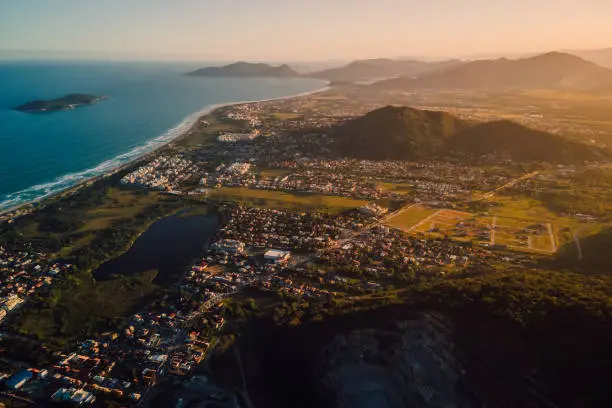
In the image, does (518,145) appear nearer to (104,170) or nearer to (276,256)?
(276,256)

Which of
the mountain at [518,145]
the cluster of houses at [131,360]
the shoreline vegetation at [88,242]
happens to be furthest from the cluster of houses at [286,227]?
the mountain at [518,145]

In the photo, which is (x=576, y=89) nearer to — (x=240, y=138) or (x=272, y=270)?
(x=240, y=138)

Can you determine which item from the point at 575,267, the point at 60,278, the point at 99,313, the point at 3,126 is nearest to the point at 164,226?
the point at 60,278

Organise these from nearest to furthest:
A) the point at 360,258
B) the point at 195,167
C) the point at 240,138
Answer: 1. the point at 360,258
2. the point at 195,167
3. the point at 240,138

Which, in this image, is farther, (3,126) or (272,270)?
(3,126)

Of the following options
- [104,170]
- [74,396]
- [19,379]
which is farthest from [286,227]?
[104,170]

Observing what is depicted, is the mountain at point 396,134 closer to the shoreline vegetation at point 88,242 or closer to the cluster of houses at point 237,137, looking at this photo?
the cluster of houses at point 237,137
